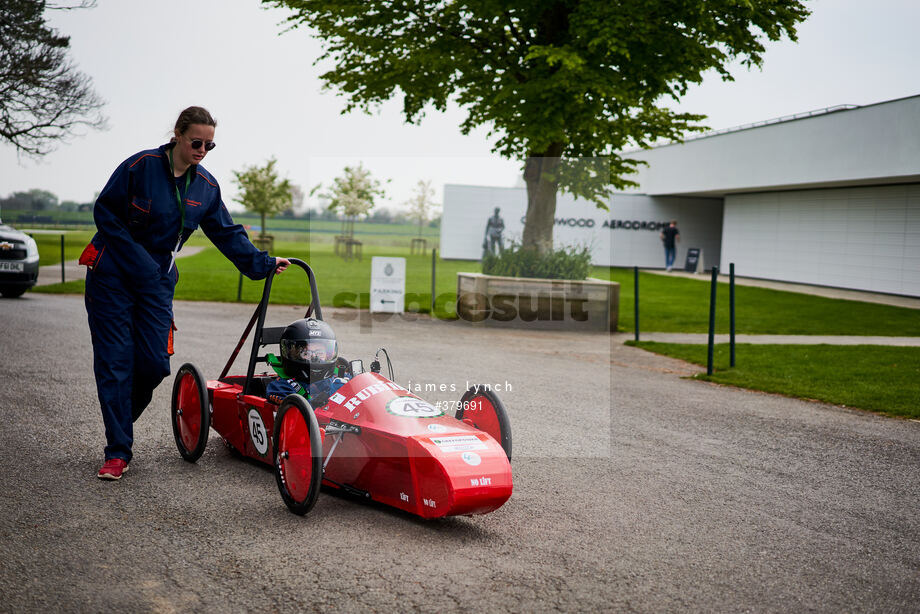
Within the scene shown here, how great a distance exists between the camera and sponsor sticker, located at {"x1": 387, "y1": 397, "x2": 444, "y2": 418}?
4.37 m

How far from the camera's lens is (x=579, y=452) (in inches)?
235

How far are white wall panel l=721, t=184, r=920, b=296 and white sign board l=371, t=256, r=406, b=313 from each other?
57.0ft

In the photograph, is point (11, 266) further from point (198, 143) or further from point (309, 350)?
point (309, 350)

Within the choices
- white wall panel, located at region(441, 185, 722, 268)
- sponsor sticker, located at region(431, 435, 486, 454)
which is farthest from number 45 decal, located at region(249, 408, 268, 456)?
white wall panel, located at region(441, 185, 722, 268)

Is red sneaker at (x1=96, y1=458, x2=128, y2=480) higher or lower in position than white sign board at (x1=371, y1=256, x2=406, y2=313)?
lower

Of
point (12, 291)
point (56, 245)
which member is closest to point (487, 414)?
point (12, 291)

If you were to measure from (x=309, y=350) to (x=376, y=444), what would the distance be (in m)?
0.92

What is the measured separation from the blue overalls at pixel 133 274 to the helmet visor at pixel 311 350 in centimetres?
85

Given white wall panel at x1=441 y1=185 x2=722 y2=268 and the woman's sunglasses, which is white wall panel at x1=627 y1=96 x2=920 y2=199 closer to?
white wall panel at x1=441 y1=185 x2=722 y2=268

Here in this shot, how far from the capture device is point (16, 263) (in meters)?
14.7

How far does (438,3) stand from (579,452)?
45.6 feet

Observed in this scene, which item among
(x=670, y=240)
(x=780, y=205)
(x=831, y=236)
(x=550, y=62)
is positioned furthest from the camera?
(x=670, y=240)

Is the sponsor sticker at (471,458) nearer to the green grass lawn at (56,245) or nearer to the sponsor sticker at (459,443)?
the sponsor sticker at (459,443)


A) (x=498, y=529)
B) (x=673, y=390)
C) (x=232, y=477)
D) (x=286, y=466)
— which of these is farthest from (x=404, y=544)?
(x=673, y=390)
